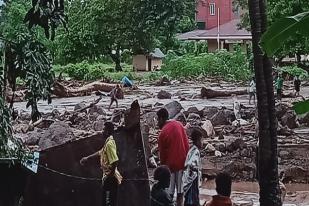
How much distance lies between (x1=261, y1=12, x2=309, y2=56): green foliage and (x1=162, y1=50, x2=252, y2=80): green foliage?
159 feet

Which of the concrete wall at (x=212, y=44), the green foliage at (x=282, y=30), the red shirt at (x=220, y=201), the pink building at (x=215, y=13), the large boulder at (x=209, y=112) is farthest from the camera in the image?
the pink building at (x=215, y=13)

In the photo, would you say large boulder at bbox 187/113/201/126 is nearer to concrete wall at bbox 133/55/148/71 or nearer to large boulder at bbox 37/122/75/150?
large boulder at bbox 37/122/75/150

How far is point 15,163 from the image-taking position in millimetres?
7203

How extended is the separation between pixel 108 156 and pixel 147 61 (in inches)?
2315

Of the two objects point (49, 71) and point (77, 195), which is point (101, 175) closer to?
point (77, 195)

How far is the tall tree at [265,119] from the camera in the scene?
9055 mm

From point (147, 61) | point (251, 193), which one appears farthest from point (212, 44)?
point (251, 193)

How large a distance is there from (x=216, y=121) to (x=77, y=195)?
592 inches

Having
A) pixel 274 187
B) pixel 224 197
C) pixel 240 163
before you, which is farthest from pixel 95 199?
pixel 240 163

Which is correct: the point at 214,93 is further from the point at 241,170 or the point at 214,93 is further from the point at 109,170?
the point at 109,170

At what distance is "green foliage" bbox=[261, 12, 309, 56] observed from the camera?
299 centimetres

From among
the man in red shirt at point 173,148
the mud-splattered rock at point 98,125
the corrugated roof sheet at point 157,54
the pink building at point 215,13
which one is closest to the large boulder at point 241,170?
the man in red shirt at point 173,148

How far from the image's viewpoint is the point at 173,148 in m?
9.40

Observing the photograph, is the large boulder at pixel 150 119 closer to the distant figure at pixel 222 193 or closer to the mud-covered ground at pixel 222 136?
the mud-covered ground at pixel 222 136
